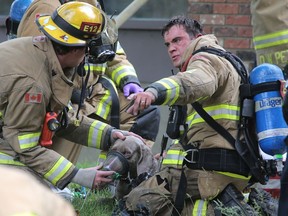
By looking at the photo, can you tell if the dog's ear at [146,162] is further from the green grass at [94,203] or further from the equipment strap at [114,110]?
the equipment strap at [114,110]

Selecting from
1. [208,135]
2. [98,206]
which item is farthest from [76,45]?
[98,206]

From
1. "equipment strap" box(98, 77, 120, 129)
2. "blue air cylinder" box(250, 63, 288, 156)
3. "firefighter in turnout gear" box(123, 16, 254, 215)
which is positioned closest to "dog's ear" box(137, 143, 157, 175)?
"firefighter in turnout gear" box(123, 16, 254, 215)

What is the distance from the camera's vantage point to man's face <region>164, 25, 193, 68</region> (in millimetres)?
4988

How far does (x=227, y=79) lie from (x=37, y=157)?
125 cm

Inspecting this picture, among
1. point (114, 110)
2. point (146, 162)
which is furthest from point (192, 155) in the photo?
point (114, 110)

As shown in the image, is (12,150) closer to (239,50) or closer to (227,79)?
(227,79)

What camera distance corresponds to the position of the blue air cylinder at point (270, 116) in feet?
13.2

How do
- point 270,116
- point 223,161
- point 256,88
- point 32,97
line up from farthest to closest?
point 223,161
point 256,88
point 270,116
point 32,97

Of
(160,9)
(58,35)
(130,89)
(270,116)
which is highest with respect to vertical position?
(160,9)

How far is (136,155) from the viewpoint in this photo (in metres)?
4.94

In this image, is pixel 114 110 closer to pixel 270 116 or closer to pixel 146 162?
pixel 146 162

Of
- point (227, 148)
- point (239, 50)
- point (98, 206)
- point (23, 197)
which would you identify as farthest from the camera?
point (239, 50)

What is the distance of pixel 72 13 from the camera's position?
4203 millimetres

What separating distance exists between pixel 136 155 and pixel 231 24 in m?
2.98
